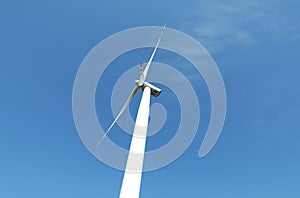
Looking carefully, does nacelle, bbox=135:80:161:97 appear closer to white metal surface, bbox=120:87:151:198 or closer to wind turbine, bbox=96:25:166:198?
wind turbine, bbox=96:25:166:198

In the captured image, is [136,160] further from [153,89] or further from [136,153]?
[153,89]

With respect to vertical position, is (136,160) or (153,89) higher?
(153,89)

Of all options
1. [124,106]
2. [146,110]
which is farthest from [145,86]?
[146,110]

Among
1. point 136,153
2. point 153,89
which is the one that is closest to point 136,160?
point 136,153

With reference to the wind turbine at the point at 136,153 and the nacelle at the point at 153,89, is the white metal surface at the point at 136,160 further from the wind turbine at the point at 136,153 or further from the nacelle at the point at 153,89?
the nacelle at the point at 153,89

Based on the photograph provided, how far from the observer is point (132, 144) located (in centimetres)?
3488

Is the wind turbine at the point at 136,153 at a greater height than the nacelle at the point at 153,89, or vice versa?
the nacelle at the point at 153,89

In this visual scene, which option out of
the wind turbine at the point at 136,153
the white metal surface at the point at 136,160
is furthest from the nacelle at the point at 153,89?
the white metal surface at the point at 136,160

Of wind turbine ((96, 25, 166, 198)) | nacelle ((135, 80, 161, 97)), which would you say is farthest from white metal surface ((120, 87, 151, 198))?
nacelle ((135, 80, 161, 97))

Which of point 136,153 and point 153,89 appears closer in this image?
point 136,153

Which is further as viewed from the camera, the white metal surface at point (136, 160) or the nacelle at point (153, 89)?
the nacelle at point (153, 89)

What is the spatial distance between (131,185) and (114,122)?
13.3 meters

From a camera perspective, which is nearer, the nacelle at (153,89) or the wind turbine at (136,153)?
the wind turbine at (136,153)

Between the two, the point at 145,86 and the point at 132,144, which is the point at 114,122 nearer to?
the point at 145,86
